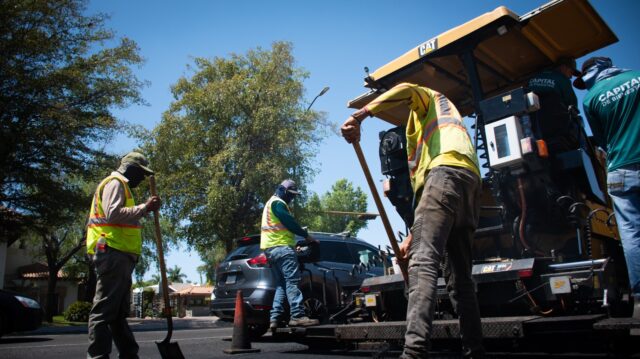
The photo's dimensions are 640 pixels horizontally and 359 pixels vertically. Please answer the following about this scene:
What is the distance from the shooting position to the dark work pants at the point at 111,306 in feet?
12.9

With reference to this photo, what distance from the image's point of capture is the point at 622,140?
11.8 feet

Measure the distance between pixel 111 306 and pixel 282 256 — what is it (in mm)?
2552

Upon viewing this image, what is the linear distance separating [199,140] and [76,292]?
2909 cm

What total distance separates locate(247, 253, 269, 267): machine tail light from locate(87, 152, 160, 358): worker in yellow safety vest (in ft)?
10.7

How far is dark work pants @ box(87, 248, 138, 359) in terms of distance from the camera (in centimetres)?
393

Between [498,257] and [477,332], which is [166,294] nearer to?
[477,332]

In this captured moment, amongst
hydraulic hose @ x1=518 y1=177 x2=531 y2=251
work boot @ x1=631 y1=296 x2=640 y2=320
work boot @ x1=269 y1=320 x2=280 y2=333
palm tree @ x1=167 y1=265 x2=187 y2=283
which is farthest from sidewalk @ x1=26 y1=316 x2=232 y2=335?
palm tree @ x1=167 y1=265 x2=187 y2=283

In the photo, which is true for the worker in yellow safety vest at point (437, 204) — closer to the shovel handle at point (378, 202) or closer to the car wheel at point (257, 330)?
the shovel handle at point (378, 202)

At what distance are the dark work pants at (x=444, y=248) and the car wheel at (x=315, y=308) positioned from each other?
3755mm

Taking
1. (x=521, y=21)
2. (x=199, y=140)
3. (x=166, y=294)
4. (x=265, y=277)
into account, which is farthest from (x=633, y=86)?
(x=199, y=140)

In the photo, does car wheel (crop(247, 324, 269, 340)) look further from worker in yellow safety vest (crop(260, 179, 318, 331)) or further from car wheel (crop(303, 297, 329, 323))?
worker in yellow safety vest (crop(260, 179, 318, 331))

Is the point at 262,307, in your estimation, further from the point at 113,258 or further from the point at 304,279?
the point at 113,258

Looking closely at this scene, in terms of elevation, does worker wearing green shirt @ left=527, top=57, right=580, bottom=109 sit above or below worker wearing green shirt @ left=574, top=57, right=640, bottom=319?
above

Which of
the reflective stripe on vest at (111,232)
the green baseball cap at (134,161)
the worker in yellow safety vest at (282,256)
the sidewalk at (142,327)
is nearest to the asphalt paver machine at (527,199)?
the worker in yellow safety vest at (282,256)
